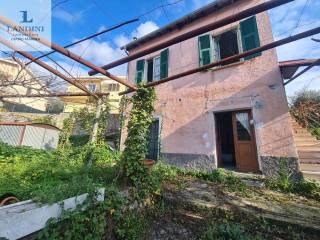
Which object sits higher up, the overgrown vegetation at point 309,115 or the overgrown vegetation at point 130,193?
the overgrown vegetation at point 309,115

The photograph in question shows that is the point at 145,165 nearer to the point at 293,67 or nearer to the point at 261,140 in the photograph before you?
the point at 261,140

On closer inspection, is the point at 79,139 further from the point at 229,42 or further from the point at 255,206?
the point at 255,206

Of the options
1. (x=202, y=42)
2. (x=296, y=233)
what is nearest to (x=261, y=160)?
(x=296, y=233)

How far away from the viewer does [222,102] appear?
20.8ft

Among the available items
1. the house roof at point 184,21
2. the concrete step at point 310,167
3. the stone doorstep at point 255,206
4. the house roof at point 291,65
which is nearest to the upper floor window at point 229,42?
the house roof at point 291,65

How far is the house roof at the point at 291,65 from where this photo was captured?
4.81m

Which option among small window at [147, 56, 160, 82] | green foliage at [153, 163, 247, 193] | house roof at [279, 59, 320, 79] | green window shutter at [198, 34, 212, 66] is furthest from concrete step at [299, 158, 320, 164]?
small window at [147, 56, 160, 82]

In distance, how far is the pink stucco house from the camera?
17.4ft

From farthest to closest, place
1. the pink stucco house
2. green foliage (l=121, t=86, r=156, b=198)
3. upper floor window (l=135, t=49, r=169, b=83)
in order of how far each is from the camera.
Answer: upper floor window (l=135, t=49, r=169, b=83), the pink stucco house, green foliage (l=121, t=86, r=156, b=198)

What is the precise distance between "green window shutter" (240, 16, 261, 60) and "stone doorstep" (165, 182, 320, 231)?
4866 mm

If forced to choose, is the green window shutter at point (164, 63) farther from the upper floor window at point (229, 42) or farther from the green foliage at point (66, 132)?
the green foliage at point (66, 132)

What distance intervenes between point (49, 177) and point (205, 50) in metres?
7.11

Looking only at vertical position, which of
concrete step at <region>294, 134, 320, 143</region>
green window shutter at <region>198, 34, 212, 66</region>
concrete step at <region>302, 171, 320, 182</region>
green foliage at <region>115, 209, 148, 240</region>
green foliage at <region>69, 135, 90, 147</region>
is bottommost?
green foliage at <region>115, 209, 148, 240</region>

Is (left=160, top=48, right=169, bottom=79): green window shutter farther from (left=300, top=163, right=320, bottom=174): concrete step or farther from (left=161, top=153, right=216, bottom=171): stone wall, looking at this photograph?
(left=300, top=163, right=320, bottom=174): concrete step
